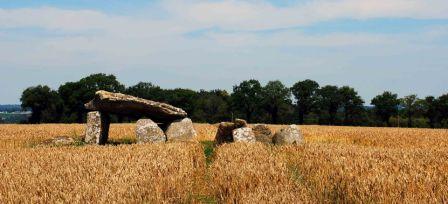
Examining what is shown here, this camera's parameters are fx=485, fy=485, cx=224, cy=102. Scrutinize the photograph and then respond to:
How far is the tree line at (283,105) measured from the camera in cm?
8300

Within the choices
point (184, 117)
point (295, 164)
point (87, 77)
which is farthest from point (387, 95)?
point (295, 164)

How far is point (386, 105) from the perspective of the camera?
290 feet

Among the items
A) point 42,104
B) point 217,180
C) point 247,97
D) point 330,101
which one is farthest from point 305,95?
point 217,180

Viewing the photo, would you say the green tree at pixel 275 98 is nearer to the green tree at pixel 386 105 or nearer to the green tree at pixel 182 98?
the green tree at pixel 182 98

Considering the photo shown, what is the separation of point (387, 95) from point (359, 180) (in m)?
85.1

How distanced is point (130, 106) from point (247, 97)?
211ft

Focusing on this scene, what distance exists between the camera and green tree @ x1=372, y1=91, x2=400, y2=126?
290ft

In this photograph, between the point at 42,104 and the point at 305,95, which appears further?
the point at 305,95

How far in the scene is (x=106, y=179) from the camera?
392 inches

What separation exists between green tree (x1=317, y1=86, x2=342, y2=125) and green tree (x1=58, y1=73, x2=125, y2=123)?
3620 centimetres

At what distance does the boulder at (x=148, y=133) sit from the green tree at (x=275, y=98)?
65076mm

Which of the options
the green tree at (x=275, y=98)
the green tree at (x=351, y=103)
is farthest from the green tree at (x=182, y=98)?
the green tree at (x=351, y=103)

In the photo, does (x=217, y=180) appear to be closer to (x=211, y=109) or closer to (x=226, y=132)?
(x=226, y=132)

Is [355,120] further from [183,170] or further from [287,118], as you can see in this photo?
[183,170]
